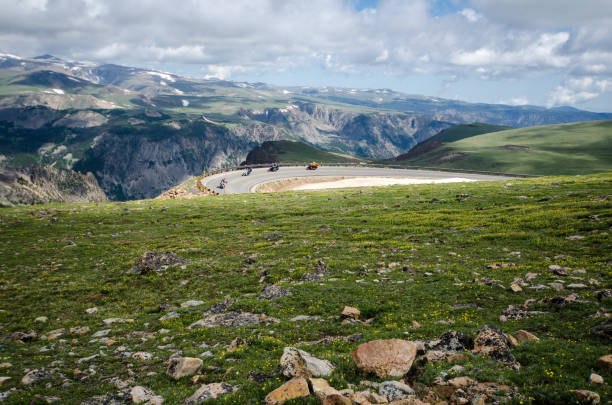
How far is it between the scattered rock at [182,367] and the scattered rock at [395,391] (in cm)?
618

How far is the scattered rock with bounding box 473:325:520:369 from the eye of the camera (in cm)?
981

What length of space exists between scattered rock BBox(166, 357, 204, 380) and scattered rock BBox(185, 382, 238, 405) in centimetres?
131

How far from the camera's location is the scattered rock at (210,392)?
9.30 meters

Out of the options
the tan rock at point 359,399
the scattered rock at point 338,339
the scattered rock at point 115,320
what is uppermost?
the tan rock at point 359,399

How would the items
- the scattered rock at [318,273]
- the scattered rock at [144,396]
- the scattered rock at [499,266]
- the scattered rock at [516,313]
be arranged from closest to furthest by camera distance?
the scattered rock at [144,396]
the scattered rock at [516,313]
the scattered rock at [499,266]
the scattered rock at [318,273]

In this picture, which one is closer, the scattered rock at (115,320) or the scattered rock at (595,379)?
the scattered rock at (595,379)

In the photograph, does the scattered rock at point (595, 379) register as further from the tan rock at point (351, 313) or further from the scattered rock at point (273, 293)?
the scattered rock at point (273, 293)

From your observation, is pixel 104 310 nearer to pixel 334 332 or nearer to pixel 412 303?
pixel 334 332

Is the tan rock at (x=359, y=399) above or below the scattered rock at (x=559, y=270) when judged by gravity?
below

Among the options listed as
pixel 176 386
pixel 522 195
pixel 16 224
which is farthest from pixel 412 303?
pixel 16 224

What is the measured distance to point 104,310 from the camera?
17328 millimetres

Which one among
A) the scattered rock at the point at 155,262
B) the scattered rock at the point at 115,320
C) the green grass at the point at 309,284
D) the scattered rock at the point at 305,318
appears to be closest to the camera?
the green grass at the point at 309,284

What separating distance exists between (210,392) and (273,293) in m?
8.35

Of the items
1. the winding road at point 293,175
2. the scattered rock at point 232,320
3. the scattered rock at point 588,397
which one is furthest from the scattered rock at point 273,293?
the winding road at point 293,175
